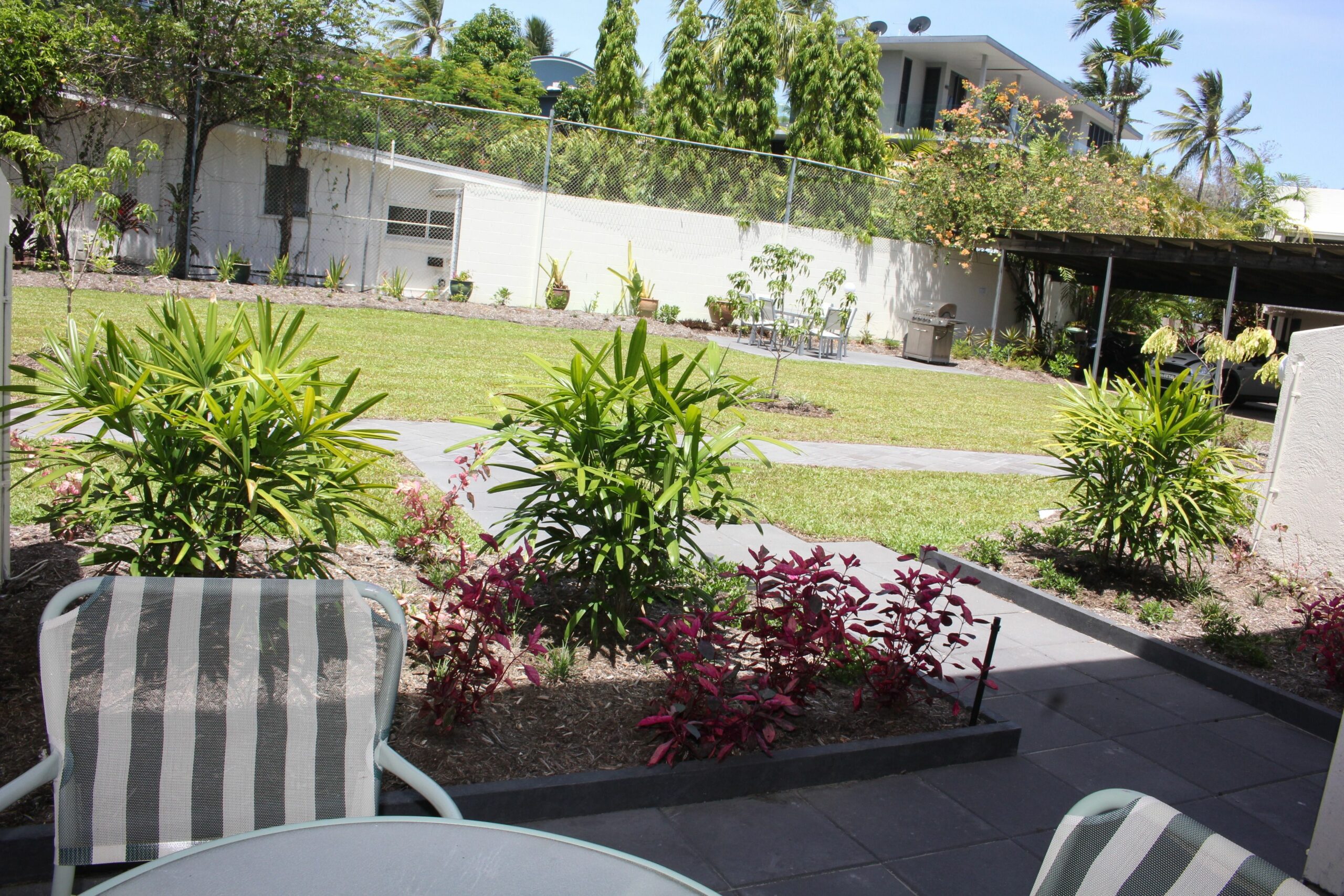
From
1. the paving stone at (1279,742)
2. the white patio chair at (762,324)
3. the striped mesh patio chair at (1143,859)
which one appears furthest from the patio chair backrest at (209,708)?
the white patio chair at (762,324)

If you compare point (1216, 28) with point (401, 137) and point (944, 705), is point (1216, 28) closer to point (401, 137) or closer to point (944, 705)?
point (944, 705)

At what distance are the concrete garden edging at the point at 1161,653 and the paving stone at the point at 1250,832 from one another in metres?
1.06

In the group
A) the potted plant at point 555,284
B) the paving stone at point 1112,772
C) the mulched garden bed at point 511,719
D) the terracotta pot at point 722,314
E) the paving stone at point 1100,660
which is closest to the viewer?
the mulched garden bed at point 511,719

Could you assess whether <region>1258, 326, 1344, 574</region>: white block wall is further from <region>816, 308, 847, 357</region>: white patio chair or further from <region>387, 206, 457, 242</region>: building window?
<region>387, 206, 457, 242</region>: building window

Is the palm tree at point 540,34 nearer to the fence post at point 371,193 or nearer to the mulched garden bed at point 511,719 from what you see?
the fence post at point 371,193

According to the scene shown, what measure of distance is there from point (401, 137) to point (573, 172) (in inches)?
119

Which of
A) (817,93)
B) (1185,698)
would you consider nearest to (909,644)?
(1185,698)

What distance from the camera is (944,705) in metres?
3.94

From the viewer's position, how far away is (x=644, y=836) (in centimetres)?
295

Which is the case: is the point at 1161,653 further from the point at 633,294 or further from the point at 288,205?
the point at 288,205

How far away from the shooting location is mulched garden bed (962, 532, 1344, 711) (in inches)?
190

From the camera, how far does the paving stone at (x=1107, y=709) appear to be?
4180 mm

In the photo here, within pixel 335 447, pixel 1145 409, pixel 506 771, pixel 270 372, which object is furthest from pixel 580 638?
pixel 1145 409

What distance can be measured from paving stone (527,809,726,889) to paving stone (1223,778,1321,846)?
6.98ft
